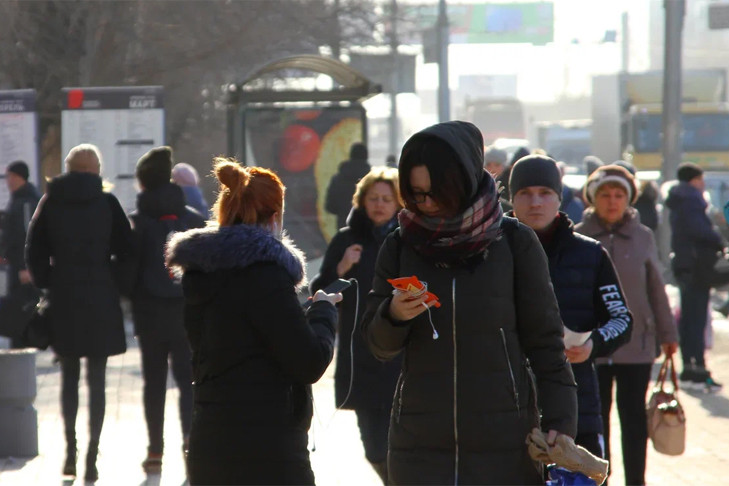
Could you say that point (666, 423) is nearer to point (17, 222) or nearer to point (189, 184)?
point (189, 184)

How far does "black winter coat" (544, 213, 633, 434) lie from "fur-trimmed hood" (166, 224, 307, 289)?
132 centimetres

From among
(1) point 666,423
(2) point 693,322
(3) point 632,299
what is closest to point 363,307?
(3) point 632,299

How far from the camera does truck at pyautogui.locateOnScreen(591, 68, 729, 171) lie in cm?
3225

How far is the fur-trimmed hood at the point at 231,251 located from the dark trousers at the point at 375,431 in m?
2.55

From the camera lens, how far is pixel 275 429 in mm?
4176

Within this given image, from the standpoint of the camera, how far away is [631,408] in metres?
6.82

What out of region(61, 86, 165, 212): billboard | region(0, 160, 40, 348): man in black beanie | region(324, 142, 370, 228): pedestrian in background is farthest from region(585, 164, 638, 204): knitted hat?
region(324, 142, 370, 228): pedestrian in background

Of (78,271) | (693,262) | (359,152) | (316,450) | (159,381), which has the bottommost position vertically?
(316,450)

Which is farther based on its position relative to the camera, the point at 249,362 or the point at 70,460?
the point at 70,460

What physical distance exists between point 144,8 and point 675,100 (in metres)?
8.00

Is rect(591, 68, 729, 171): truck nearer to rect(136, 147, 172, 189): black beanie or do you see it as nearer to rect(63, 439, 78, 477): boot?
rect(136, 147, 172, 189): black beanie

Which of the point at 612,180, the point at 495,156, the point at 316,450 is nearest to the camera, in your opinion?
the point at 612,180

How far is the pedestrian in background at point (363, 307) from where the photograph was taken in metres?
6.79

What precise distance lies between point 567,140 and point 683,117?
2140 centimetres
